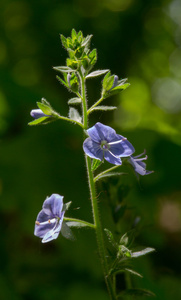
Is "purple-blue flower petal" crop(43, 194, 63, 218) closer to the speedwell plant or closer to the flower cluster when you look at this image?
the speedwell plant

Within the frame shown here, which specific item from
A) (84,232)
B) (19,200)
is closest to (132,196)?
(84,232)

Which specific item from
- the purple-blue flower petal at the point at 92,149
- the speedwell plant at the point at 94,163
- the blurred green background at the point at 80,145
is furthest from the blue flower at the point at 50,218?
the blurred green background at the point at 80,145

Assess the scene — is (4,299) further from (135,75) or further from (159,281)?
(135,75)

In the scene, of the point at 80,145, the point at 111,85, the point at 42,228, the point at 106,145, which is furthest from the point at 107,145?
the point at 80,145

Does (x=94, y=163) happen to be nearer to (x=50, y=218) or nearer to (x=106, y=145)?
(x=106, y=145)

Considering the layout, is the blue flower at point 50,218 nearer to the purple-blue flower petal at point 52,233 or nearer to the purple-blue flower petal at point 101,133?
the purple-blue flower petal at point 52,233

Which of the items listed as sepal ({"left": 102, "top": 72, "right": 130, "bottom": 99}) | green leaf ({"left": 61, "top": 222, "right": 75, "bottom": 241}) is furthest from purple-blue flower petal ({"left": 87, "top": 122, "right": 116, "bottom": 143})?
green leaf ({"left": 61, "top": 222, "right": 75, "bottom": 241})
